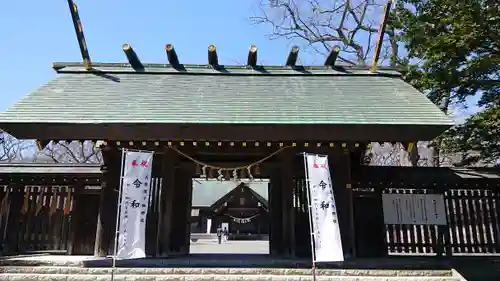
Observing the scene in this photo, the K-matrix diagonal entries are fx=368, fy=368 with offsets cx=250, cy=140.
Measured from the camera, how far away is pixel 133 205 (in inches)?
283

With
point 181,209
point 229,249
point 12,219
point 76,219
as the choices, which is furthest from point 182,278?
point 229,249

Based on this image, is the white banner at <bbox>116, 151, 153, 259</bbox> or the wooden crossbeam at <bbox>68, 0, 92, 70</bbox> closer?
the white banner at <bbox>116, 151, 153, 259</bbox>

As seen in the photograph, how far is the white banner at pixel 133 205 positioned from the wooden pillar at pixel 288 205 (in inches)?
129

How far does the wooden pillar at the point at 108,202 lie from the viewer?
341 inches

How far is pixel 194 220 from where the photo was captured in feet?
95.9

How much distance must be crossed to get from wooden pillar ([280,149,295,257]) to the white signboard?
8.56ft

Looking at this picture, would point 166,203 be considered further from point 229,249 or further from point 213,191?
point 213,191

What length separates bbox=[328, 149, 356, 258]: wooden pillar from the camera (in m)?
8.40

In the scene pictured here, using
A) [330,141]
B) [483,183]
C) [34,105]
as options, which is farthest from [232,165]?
[483,183]

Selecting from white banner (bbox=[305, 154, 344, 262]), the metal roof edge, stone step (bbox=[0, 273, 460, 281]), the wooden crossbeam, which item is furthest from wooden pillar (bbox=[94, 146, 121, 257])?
white banner (bbox=[305, 154, 344, 262])

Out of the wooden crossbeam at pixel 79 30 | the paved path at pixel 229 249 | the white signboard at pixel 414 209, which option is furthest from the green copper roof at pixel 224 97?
the paved path at pixel 229 249

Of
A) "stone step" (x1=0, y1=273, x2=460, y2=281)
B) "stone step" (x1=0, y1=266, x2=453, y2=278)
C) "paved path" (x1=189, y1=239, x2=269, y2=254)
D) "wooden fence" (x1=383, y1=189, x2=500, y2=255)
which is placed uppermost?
"wooden fence" (x1=383, y1=189, x2=500, y2=255)

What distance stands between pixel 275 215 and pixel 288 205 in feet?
2.47

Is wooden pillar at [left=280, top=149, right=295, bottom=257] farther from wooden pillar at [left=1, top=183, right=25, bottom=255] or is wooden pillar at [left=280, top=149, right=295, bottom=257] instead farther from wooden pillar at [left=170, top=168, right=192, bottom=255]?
wooden pillar at [left=1, top=183, right=25, bottom=255]
